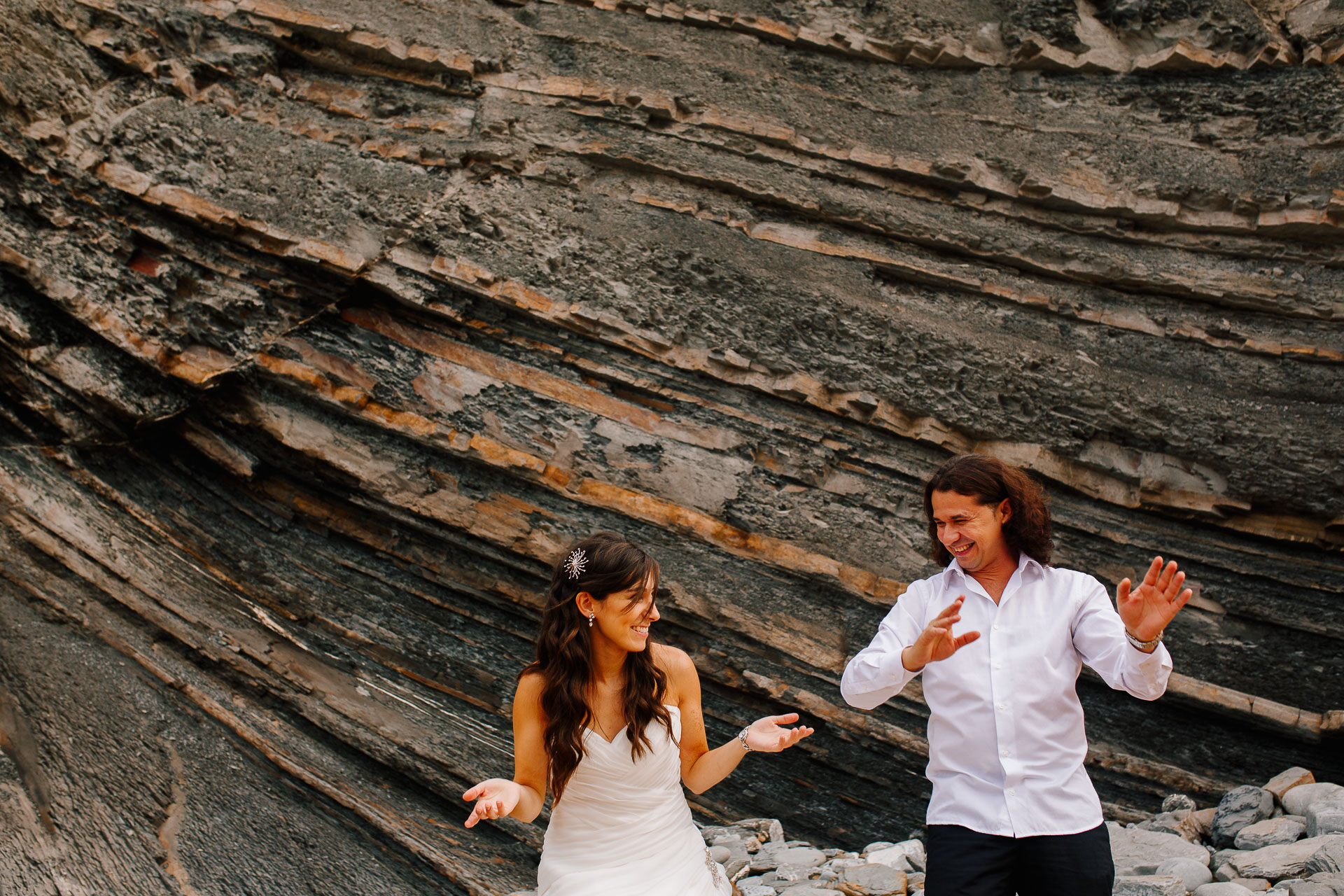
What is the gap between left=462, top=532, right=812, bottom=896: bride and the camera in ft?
8.74

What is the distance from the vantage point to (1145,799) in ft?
15.8

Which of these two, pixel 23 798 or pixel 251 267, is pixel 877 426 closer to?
pixel 251 267

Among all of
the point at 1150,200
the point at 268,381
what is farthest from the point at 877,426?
the point at 268,381

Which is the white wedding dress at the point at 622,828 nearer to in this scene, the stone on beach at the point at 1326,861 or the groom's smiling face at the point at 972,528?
the groom's smiling face at the point at 972,528

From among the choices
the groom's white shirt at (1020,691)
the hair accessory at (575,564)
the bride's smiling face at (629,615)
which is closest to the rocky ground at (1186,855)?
the groom's white shirt at (1020,691)

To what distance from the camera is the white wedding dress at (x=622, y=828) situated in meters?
2.65

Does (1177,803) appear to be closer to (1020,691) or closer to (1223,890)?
(1223,890)

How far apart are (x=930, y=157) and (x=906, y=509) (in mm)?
2458

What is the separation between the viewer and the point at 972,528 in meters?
2.53

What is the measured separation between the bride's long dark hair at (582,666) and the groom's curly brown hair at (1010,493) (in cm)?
101

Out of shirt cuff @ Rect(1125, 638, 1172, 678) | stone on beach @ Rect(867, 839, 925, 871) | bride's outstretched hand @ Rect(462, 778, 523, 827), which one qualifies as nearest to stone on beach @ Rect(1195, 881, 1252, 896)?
stone on beach @ Rect(867, 839, 925, 871)

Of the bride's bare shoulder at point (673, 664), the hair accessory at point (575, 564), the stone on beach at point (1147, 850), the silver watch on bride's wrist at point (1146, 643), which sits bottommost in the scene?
the stone on beach at point (1147, 850)

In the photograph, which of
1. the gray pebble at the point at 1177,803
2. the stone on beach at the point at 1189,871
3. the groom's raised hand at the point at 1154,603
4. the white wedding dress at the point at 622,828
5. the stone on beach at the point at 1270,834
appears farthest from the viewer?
the gray pebble at the point at 1177,803

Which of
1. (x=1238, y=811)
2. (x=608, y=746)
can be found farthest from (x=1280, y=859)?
(x=608, y=746)
